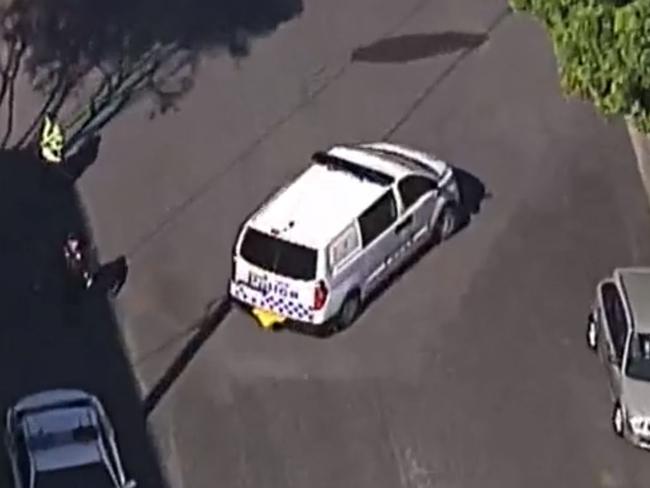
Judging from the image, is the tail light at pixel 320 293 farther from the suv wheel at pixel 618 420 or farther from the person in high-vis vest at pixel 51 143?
the person in high-vis vest at pixel 51 143

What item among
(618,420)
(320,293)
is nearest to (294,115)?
(320,293)

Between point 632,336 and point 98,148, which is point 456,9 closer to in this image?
point 98,148

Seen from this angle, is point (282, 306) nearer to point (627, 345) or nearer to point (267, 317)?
point (267, 317)

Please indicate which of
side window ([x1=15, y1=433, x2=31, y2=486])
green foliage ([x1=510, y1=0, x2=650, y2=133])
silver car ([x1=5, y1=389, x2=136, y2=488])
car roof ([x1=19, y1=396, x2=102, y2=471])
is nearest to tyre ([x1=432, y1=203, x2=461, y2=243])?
green foliage ([x1=510, y1=0, x2=650, y2=133])

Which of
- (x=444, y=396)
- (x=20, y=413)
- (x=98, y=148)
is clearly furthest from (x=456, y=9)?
(x=20, y=413)

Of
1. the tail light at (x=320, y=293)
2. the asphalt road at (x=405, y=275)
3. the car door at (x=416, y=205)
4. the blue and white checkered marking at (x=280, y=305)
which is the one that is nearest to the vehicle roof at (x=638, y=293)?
the asphalt road at (x=405, y=275)

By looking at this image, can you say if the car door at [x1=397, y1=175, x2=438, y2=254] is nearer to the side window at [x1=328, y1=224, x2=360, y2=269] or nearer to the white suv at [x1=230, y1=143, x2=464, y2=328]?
the white suv at [x1=230, y1=143, x2=464, y2=328]
